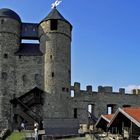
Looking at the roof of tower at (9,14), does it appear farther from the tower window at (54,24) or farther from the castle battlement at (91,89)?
the castle battlement at (91,89)

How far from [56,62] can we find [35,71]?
2565mm

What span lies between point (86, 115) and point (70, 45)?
8520 millimetres

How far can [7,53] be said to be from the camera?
46.2m

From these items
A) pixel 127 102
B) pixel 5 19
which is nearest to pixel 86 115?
pixel 127 102

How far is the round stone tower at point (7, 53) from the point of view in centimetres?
4506

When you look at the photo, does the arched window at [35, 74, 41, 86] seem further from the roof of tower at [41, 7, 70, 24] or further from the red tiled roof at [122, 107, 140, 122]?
the red tiled roof at [122, 107, 140, 122]

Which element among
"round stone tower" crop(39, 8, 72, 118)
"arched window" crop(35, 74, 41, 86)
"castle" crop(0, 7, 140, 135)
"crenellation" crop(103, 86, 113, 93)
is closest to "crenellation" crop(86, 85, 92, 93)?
"crenellation" crop(103, 86, 113, 93)

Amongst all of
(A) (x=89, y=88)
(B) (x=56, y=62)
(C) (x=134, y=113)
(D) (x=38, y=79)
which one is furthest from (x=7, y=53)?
(C) (x=134, y=113)

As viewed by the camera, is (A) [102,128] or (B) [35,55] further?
(B) [35,55]

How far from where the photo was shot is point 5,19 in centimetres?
4681

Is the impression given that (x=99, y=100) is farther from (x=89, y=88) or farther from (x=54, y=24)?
(x=54, y=24)

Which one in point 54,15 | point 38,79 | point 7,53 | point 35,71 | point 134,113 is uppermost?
point 54,15

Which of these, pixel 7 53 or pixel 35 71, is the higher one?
pixel 7 53

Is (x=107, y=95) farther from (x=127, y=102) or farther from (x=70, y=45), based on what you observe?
(x=70, y=45)
